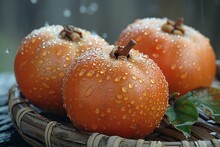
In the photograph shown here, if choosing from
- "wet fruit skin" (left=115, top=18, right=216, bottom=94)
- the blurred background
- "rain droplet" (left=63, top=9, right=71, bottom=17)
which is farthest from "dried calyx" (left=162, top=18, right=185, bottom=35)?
"rain droplet" (left=63, top=9, right=71, bottom=17)

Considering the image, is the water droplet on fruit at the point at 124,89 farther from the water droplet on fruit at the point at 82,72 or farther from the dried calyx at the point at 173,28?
the dried calyx at the point at 173,28

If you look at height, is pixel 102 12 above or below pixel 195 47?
below

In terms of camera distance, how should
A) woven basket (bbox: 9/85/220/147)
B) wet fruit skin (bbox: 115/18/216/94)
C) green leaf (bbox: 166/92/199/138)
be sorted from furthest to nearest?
wet fruit skin (bbox: 115/18/216/94) → green leaf (bbox: 166/92/199/138) → woven basket (bbox: 9/85/220/147)

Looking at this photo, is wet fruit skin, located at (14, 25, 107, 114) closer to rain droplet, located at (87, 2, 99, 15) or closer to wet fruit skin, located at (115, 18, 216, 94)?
wet fruit skin, located at (115, 18, 216, 94)

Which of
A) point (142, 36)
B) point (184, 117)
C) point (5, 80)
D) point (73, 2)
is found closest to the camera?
point (184, 117)

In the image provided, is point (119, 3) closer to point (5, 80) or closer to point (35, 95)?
point (5, 80)

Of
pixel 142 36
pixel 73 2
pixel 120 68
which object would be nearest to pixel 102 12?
pixel 73 2

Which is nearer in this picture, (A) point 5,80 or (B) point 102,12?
(A) point 5,80
